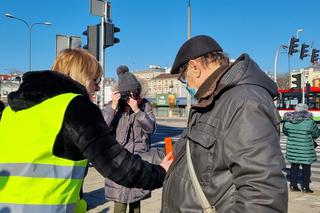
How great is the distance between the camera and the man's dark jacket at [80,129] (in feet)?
6.17

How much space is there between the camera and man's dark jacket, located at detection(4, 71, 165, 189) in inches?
74.0

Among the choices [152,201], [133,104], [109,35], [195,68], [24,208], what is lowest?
[152,201]

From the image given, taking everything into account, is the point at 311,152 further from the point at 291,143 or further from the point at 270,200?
the point at 270,200

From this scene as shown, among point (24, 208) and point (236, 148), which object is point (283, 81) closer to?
point (236, 148)

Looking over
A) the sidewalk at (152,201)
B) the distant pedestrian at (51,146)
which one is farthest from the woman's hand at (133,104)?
the sidewalk at (152,201)

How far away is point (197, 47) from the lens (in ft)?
7.07

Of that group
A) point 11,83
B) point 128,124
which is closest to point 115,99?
point 128,124

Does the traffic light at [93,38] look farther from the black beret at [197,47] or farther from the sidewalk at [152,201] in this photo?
the black beret at [197,47]

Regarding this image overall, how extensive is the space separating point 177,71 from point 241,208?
3.07 feet

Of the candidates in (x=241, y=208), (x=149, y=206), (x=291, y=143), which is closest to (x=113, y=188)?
(x=149, y=206)

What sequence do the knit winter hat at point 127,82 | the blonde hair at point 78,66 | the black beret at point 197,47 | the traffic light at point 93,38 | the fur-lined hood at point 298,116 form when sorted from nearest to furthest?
1. the black beret at point 197,47
2. the blonde hair at point 78,66
3. the knit winter hat at point 127,82
4. the traffic light at point 93,38
5. the fur-lined hood at point 298,116

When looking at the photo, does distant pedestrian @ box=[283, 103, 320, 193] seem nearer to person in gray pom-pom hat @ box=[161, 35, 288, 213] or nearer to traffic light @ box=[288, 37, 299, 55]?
person in gray pom-pom hat @ box=[161, 35, 288, 213]

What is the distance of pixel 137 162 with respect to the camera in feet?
7.00

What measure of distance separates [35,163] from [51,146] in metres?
0.11
